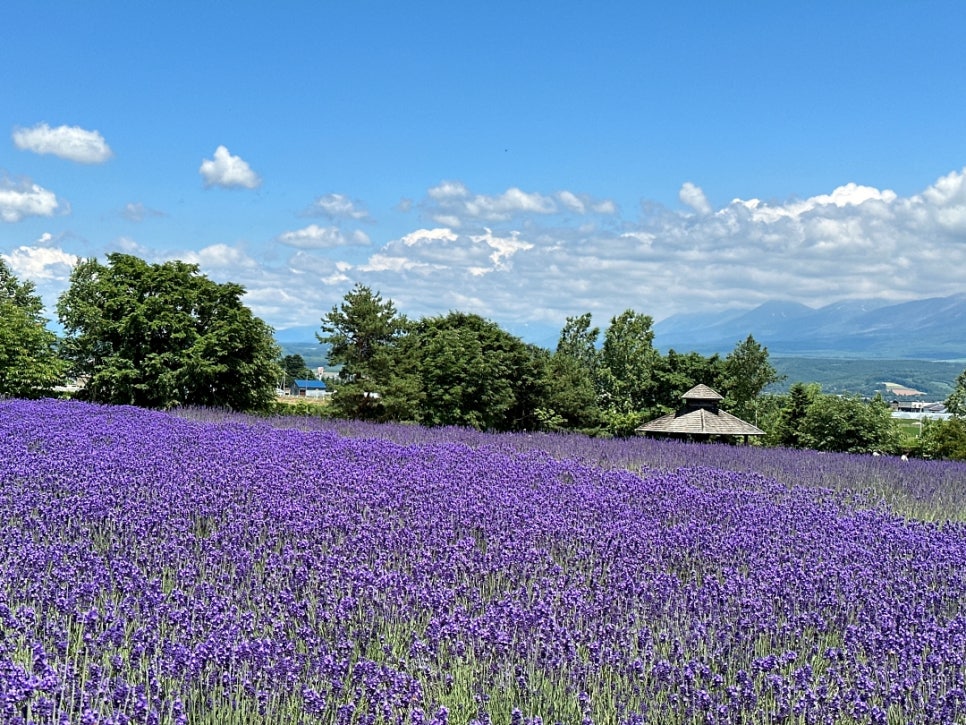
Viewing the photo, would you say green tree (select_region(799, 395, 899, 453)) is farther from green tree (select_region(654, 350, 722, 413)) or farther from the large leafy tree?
the large leafy tree

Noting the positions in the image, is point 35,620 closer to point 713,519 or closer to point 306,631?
point 306,631

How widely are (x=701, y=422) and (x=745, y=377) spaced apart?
7.72 metres

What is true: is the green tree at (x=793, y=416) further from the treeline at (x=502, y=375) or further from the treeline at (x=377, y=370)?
the treeline at (x=502, y=375)

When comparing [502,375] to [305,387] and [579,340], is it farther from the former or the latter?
[305,387]

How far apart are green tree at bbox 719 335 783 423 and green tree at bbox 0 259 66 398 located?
49.9ft

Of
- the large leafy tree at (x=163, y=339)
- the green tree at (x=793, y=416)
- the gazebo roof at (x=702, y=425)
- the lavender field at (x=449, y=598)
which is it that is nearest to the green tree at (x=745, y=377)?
the green tree at (x=793, y=416)

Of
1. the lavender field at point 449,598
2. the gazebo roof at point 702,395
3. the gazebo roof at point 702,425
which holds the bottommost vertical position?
the lavender field at point 449,598

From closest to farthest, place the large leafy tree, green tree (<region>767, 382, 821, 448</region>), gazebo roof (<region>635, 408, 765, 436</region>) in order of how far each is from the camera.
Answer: gazebo roof (<region>635, 408, 765, 436</region>)
the large leafy tree
green tree (<region>767, 382, 821, 448</region>)

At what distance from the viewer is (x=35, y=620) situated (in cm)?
338

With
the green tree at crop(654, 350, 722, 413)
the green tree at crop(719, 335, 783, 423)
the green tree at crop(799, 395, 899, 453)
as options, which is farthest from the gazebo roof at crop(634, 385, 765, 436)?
the green tree at crop(719, 335, 783, 423)

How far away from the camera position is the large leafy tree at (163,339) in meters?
17.4

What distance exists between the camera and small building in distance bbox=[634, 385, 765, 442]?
15219mm

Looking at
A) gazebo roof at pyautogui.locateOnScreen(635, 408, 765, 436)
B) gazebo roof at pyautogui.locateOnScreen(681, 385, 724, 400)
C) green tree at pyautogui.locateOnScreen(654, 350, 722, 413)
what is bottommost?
gazebo roof at pyautogui.locateOnScreen(635, 408, 765, 436)

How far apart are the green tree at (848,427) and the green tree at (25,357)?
623 inches
